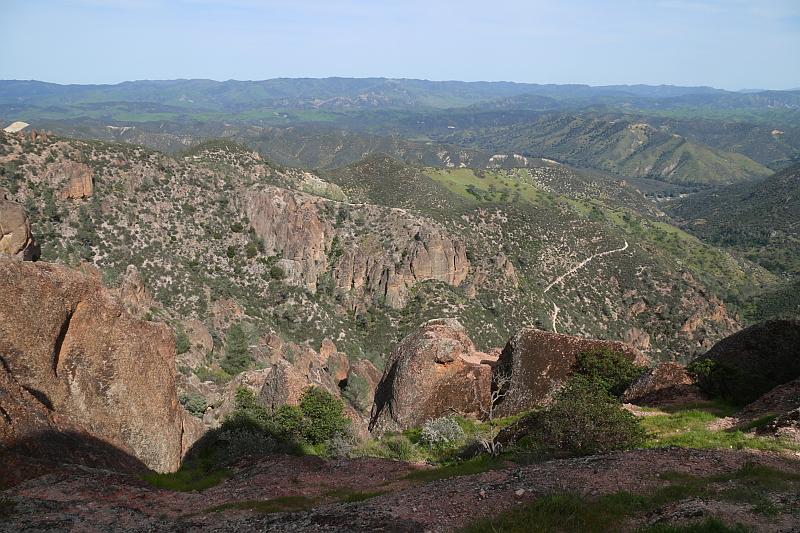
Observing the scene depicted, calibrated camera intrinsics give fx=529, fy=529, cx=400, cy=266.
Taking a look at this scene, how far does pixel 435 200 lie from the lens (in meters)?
125

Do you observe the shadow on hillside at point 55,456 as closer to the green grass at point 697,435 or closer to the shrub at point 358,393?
the green grass at point 697,435

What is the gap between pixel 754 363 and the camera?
1134 inches

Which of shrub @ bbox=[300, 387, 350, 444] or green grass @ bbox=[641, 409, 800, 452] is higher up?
green grass @ bbox=[641, 409, 800, 452]

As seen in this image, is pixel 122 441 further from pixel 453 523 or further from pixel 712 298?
pixel 712 298

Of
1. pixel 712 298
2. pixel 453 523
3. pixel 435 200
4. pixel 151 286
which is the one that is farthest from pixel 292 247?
pixel 712 298

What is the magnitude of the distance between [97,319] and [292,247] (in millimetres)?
57608

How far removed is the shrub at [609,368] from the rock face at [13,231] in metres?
39.5

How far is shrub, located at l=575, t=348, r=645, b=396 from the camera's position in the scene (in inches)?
1244

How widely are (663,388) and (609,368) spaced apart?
3.52 metres

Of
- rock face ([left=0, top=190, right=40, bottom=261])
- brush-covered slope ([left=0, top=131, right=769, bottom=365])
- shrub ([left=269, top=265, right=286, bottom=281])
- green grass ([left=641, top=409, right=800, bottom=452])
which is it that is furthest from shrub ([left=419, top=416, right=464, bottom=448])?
shrub ([left=269, top=265, right=286, bottom=281])

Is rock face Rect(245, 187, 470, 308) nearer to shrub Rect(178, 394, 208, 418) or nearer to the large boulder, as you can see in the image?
shrub Rect(178, 394, 208, 418)

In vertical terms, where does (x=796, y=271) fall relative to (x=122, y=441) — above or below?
below

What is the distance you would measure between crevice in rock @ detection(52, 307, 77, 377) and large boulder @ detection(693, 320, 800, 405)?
3204 cm

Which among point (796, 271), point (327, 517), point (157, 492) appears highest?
point (327, 517)
